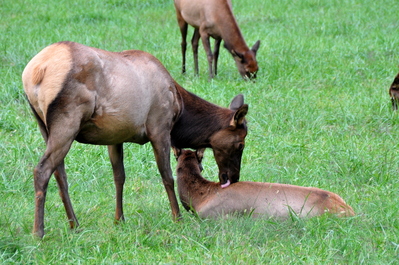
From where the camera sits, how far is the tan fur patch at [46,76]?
179 inches

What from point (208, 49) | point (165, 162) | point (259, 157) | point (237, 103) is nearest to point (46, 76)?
point (165, 162)

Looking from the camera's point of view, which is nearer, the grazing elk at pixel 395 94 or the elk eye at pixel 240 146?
the elk eye at pixel 240 146

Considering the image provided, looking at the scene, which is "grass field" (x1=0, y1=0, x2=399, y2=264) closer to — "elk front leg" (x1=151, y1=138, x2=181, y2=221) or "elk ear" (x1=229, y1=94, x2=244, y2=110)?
"elk front leg" (x1=151, y1=138, x2=181, y2=221)

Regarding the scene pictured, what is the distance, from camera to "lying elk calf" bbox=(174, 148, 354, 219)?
544 cm

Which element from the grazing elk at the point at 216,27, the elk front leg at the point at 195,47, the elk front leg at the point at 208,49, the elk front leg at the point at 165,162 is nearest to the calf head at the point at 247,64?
the grazing elk at the point at 216,27

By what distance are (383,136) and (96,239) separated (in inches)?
171

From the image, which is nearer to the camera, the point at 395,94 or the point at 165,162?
the point at 165,162

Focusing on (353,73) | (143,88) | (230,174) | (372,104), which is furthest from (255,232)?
(353,73)

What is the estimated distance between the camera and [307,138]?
791cm

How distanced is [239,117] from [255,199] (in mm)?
740

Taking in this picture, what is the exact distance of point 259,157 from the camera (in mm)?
7238

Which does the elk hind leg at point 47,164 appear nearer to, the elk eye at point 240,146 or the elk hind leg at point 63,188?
the elk hind leg at point 63,188

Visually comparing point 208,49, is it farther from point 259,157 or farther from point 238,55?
point 259,157

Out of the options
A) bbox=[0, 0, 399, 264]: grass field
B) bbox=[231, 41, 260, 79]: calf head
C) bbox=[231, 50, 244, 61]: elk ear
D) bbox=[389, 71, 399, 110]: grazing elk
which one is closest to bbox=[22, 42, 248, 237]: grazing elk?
bbox=[0, 0, 399, 264]: grass field
